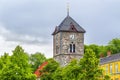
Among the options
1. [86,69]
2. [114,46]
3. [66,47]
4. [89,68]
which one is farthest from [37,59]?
[89,68]

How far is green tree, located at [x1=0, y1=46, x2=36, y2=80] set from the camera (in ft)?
226

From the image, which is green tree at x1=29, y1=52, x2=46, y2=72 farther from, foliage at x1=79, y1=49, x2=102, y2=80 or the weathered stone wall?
foliage at x1=79, y1=49, x2=102, y2=80

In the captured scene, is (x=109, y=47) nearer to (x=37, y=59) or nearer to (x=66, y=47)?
(x=66, y=47)

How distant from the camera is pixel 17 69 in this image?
69.1m

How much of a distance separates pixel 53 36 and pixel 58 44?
19.5 ft

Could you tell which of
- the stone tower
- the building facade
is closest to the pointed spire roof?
the stone tower

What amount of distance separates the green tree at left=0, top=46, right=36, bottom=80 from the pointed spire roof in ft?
167

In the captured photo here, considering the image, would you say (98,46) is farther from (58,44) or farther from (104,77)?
(104,77)

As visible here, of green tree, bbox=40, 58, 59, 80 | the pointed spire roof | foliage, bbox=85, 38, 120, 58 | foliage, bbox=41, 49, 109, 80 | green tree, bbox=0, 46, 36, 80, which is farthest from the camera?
foliage, bbox=85, 38, 120, 58

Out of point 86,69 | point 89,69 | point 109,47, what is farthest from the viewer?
point 109,47

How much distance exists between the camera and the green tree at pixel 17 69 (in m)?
69.0

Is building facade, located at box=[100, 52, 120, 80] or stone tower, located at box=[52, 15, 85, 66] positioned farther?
stone tower, located at box=[52, 15, 85, 66]

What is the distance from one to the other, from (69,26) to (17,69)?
55646 mm

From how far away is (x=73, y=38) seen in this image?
123 m
